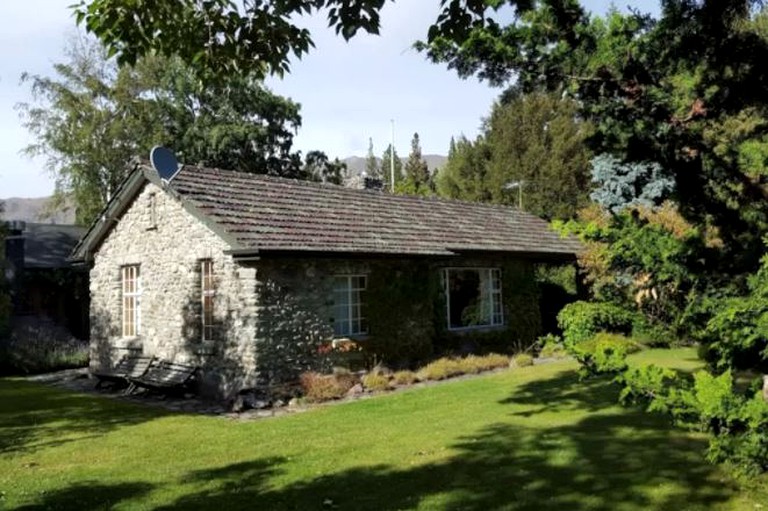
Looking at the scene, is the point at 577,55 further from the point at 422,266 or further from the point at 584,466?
the point at 422,266

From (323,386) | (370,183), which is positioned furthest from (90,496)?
(370,183)

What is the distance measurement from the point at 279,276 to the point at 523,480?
8.16 meters

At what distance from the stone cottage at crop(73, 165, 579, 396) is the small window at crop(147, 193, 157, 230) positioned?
3 cm

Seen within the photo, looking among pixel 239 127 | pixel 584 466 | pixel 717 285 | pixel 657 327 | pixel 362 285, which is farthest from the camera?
pixel 239 127

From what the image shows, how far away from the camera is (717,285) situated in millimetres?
5438

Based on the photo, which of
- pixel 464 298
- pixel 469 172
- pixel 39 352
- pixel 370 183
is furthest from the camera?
pixel 469 172

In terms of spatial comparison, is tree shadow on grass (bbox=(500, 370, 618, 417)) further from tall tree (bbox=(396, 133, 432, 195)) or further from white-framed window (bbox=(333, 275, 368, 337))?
tall tree (bbox=(396, 133, 432, 195))

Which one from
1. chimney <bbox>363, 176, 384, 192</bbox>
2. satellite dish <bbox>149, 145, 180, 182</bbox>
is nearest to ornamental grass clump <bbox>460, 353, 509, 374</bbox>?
satellite dish <bbox>149, 145, 180, 182</bbox>

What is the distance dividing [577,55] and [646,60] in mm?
596

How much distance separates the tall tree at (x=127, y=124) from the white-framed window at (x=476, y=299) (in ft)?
59.5

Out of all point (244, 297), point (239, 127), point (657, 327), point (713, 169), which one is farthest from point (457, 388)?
point (239, 127)

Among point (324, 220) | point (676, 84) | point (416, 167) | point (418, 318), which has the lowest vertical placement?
point (418, 318)

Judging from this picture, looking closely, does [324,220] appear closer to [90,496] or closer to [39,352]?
[90,496]

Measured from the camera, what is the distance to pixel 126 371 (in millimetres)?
16219
